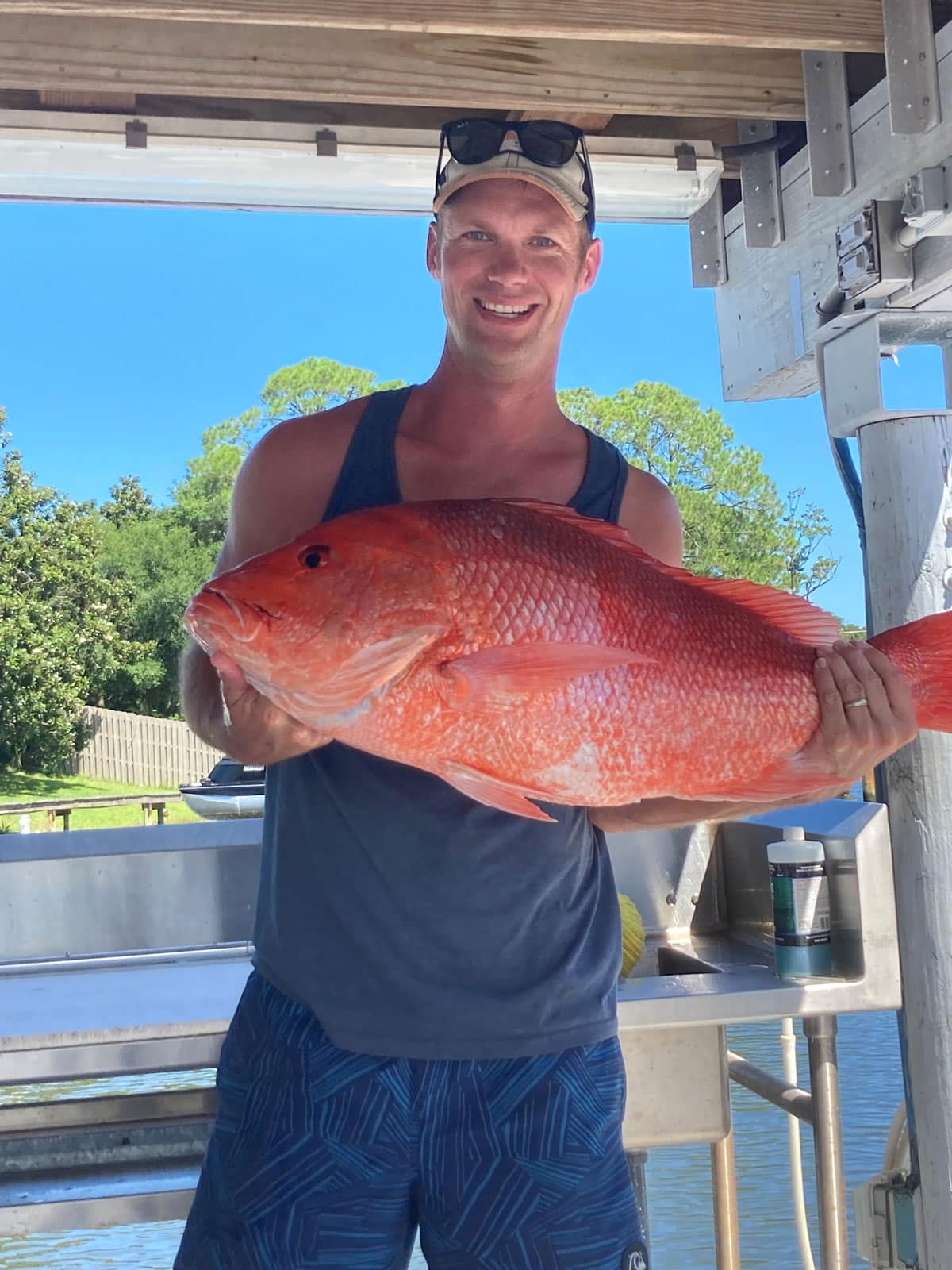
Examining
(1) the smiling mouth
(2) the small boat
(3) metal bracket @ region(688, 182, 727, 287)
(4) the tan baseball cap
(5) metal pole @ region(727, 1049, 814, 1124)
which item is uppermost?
(3) metal bracket @ region(688, 182, 727, 287)

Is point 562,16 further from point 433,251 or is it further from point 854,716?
point 854,716

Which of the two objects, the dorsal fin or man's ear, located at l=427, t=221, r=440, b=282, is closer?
the dorsal fin

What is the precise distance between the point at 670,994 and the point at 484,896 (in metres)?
1.08

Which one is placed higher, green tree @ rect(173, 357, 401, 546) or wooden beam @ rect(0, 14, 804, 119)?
green tree @ rect(173, 357, 401, 546)

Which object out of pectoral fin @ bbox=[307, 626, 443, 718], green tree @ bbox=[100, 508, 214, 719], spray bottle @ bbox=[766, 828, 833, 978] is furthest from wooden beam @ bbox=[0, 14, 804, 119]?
green tree @ bbox=[100, 508, 214, 719]

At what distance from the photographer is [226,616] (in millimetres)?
1174

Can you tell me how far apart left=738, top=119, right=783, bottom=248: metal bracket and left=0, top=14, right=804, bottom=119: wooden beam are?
579 mm

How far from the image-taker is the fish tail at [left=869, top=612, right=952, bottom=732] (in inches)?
53.3

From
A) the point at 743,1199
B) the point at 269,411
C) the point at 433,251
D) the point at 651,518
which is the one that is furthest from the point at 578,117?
the point at 269,411

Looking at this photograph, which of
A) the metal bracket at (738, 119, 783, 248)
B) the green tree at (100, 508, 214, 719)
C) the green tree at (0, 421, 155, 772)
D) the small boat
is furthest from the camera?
the green tree at (100, 508, 214, 719)

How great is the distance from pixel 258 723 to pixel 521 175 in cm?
83

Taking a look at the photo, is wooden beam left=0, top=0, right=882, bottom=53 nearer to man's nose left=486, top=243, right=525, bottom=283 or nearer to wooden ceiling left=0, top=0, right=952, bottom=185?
wooden ceiling left=0, top=0, right=952, bottom=185

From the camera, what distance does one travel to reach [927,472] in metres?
2.59

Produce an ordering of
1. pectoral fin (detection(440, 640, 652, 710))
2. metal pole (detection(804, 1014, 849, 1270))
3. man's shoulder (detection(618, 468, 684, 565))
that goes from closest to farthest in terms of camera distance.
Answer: pectoral fin (detection(440, 640, 652, 710))
man's shoulder (detection(618, 468, 684, 565))
metal pole (detection(804, 1014, 849, 1270))
